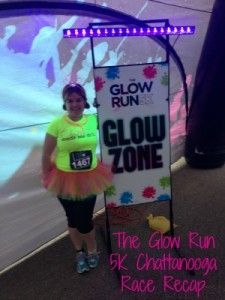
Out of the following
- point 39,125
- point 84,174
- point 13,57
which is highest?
point 13,57

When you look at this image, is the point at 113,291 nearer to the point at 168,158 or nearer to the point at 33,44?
the point at 168,158

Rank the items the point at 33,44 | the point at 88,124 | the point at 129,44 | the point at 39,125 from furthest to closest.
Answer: the point at 129,44
the point at 39,125
the point at 33,44
the point at 88,124

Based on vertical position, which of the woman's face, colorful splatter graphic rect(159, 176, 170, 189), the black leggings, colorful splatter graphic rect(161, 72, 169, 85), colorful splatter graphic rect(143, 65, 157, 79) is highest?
colorful splatter graphic rect(143, 65, 157, 79)

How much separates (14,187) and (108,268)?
793mm

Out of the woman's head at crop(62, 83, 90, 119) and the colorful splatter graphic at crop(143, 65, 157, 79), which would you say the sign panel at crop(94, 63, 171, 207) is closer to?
the colorful splatter graphic at crop(143, 65, 157, 79)

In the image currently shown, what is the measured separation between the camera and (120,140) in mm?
2365

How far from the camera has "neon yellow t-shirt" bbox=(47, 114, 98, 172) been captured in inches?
85.2

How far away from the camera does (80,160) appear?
2.21 metres

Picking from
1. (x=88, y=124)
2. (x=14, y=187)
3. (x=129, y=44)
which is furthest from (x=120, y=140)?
(x=129, y=44)

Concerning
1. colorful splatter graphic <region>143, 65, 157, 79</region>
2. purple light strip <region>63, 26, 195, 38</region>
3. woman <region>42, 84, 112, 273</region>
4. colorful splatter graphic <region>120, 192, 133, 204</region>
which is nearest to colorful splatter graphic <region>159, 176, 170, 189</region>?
colorful splatter graphic <region>120, 192, 133, 204</region>

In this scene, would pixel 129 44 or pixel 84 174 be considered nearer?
pixel 84 174

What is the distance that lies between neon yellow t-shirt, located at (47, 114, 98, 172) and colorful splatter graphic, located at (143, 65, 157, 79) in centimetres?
42

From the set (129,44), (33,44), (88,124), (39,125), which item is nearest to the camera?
(88,124)

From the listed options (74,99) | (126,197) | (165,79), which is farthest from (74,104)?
(126,197)
